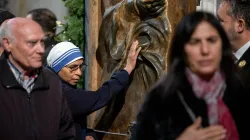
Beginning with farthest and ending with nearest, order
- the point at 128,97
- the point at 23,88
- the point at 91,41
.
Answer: the point at 91,41, the point at 128,97, the point at 23,88

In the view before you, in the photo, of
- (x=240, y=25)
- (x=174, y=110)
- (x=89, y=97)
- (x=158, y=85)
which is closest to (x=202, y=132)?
(x=174, y=110)

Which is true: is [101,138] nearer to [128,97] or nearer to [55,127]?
[128,97]

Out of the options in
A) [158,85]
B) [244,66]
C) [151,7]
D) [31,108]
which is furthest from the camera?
[151,7]

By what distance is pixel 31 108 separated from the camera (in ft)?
15.6

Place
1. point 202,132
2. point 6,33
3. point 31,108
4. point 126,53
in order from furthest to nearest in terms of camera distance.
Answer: point 126,53
point 6,33
point 31,108
point 202,132

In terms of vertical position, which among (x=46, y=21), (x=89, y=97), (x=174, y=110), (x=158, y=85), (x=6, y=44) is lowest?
(x=89, y=97)

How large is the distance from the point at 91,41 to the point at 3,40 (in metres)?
1.96

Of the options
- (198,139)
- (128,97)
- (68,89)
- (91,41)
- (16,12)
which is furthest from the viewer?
(16,12)

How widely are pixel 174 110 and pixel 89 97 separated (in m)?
2.27

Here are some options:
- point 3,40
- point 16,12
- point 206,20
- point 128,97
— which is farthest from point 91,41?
point 16,12

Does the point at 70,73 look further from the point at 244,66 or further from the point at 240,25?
the point at 244,66

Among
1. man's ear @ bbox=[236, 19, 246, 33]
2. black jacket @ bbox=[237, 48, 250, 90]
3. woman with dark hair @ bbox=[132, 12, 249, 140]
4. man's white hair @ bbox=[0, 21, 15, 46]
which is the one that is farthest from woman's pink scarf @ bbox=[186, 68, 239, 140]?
man's white hair @ bbox=[0, 21, 15, 46]

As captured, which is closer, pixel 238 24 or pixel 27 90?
pixel 27 90

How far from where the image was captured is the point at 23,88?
4738 millimetres
